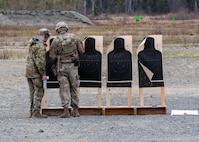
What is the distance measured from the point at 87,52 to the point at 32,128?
2794 millimetres

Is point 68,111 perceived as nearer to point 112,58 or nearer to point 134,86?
point 112,58

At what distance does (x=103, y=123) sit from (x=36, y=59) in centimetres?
211

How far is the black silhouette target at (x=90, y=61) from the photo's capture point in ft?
50.4

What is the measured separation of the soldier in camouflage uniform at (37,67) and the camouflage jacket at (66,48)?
24 centimetres

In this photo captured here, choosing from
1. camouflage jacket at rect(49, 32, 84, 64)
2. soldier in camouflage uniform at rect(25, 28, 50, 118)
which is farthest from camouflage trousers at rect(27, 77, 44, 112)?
camouflage jacket at rect(49, 32, 84, 64)

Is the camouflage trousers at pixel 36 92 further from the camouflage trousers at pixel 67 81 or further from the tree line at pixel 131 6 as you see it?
the tree line at pixel 131 6

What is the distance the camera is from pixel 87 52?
15.4 m

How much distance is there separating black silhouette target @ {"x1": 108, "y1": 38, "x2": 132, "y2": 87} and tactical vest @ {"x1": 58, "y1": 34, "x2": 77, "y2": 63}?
40.7 inches

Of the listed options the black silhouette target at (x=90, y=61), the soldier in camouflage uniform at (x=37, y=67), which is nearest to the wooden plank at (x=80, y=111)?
the soldier in camouflage uniform at (x=37, y=67)

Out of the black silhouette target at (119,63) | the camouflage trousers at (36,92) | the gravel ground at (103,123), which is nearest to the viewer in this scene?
the gravel ground at (103,123)

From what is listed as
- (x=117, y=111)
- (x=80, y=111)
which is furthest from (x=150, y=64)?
(x=80, y=111)

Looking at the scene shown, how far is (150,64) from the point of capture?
1540cm

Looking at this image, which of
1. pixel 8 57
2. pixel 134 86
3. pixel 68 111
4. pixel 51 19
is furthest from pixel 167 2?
pixel 68 111

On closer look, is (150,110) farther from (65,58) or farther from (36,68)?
(36,68)
